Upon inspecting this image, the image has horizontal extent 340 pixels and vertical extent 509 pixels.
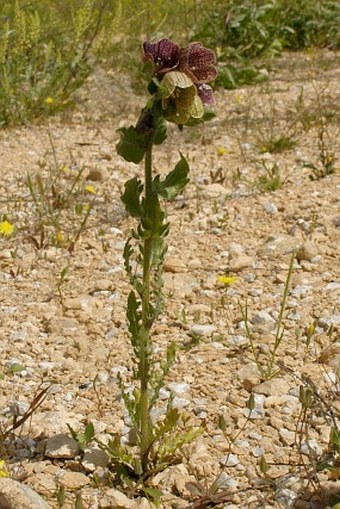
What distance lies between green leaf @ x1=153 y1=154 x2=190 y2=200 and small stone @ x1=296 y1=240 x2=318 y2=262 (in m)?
1.52

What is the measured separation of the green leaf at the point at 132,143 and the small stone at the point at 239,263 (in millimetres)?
1495

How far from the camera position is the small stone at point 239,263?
329 centimetres

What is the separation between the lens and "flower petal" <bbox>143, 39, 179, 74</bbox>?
70.3 inches

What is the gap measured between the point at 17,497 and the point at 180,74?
106 centimetres

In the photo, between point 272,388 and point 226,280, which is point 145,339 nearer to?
point 272,388

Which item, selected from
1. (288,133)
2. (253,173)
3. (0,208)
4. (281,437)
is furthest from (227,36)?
(281,437)

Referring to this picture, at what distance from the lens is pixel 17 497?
1.89 m

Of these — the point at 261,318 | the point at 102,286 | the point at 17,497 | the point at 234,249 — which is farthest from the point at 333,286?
the point at 17,497

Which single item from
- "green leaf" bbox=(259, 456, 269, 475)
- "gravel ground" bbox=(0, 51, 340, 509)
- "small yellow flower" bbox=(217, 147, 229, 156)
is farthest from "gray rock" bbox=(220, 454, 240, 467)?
"small yellow flower" bbox=(217, 147, 229, 156)

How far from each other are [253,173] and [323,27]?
3072mm

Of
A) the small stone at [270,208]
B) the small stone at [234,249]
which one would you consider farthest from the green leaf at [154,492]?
the small stone at [270,208]

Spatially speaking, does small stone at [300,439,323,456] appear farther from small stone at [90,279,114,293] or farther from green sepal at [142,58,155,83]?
small stone at [90,279,114,293]

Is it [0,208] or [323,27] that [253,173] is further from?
[323,27]

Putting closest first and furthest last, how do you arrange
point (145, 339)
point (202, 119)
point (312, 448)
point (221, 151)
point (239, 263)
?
point (202, 119) < point (145, 339) < point (312, 448) < point (239, 263) < point (221, 151)
